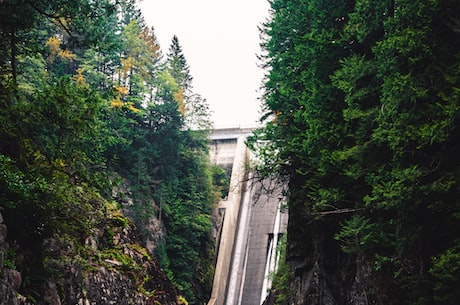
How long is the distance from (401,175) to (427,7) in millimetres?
2304

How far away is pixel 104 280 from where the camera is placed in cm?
1031

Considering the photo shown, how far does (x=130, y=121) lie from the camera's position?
22688 millimetres

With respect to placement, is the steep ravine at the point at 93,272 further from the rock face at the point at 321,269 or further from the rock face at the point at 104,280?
the rock face at the point at 321,269

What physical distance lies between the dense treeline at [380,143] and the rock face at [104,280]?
4312mm

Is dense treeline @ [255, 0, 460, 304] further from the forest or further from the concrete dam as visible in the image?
the concrete dam

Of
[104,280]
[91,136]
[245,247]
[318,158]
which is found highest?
[318,158]

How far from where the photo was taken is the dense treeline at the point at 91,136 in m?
6.73

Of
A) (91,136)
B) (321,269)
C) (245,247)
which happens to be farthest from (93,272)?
(245,247)

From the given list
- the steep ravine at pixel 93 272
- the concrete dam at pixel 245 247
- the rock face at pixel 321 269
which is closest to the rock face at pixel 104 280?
the steep ravine at pixel 93 272

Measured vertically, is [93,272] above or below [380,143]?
below

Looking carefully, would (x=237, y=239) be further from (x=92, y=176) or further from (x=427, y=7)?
(x=427, y=7)

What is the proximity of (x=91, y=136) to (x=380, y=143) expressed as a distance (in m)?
5.09

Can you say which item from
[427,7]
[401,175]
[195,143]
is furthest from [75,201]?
[195,143]

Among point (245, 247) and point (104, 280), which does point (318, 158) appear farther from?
point (245, 247)
